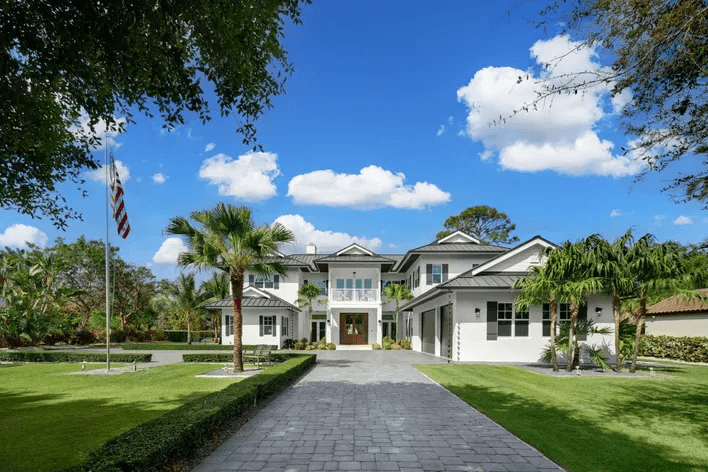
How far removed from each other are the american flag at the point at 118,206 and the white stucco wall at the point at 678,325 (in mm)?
29458

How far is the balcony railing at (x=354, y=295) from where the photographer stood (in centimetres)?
3444

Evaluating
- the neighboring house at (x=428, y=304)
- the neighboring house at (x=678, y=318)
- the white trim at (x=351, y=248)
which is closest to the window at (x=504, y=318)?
the neighboring house at (x=428, y=304)

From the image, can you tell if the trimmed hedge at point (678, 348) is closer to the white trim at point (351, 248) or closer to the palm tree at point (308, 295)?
the white trim at point (351, 248)

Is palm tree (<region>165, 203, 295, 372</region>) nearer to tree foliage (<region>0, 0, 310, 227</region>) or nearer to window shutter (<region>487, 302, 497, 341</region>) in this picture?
tree foliage (<region>0, 0, 310, 227</region>)

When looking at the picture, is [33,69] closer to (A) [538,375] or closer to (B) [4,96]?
(B) [4,96]

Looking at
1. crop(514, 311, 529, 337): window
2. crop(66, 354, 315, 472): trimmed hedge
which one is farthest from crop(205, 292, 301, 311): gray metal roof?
crop(66, 354, 315, 472): trimmed hedge

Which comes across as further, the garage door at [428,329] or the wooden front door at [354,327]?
the wooden front door at [354,327]

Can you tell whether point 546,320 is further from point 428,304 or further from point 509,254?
point 428,304

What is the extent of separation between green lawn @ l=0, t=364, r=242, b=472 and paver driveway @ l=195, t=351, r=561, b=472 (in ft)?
8.19

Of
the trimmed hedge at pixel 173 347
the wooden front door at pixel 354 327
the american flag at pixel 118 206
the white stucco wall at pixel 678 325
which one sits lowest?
the trimmed hedge at pixel 173 347

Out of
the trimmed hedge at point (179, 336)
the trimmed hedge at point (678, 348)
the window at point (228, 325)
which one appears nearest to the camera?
the trimmed hedge at point (678, 348)

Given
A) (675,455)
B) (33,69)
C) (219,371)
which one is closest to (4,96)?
(33,69)

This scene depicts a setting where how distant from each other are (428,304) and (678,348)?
13.6 meters

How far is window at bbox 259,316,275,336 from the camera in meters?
33.1
